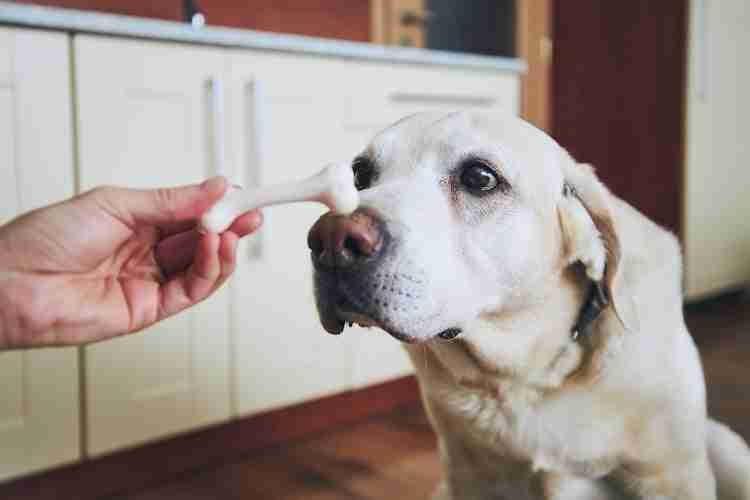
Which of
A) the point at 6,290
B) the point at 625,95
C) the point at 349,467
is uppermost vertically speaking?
the point at 625,95

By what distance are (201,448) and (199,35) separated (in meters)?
1.02

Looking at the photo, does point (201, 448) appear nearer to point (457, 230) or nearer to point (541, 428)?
point (541, 428)

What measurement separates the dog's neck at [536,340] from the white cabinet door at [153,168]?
0.88 metres

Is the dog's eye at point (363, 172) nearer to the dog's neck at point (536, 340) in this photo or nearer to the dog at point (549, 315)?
the dog at point (549, 315)

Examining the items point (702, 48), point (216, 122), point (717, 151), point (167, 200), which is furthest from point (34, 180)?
point (717, 151)

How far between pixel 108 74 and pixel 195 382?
0.74 m

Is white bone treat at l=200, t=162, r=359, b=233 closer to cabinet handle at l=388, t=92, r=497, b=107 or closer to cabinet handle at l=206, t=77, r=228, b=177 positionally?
cabinet handle at l=206, t=77, r=228, b=177

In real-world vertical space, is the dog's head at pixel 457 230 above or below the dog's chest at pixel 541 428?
above

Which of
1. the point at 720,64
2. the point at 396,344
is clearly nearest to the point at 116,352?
the point at 396,344

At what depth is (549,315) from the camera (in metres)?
1.17

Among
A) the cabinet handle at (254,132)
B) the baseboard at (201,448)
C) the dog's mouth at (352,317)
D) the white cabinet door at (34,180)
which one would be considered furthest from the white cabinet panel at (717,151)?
the dog's mouth at (352,317)

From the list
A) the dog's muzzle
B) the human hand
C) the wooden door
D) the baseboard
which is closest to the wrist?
the human hand

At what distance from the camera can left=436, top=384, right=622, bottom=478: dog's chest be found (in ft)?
3.83

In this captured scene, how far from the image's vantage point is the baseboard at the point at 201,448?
177 centimetres
